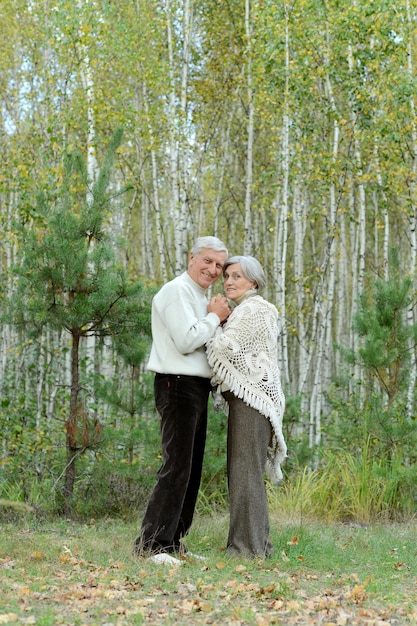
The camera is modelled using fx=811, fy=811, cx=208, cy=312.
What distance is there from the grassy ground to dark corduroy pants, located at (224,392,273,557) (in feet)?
0.54

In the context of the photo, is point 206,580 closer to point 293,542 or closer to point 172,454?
point 172,454

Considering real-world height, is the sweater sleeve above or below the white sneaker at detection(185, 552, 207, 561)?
above

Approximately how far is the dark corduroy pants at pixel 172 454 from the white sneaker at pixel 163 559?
0.06m

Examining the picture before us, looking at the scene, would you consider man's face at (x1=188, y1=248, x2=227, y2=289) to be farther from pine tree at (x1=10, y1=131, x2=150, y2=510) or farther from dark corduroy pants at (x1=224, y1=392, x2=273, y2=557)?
pine tree at (x1=10, y1=131, x2=150, y2=510)

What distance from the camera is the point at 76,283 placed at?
22.7ft

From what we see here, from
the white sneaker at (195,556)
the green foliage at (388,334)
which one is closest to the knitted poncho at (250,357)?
the white sneaker at (195,556)

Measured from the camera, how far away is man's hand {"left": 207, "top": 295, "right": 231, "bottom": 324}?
5.23 m

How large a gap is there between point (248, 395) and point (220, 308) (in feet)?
1.94

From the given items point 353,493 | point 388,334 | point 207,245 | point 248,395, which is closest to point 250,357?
point 248,395

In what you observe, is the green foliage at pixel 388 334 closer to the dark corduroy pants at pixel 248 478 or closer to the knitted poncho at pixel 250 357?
the knitted poncho at pixel 250 357

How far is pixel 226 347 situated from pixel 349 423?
177 inches

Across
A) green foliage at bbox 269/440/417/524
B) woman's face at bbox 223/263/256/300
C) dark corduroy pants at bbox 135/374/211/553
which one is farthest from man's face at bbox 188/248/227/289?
green foliage at bbox 269/440/417/524

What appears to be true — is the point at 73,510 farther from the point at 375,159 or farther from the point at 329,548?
the point at 375,159

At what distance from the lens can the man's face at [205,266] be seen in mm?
5227
